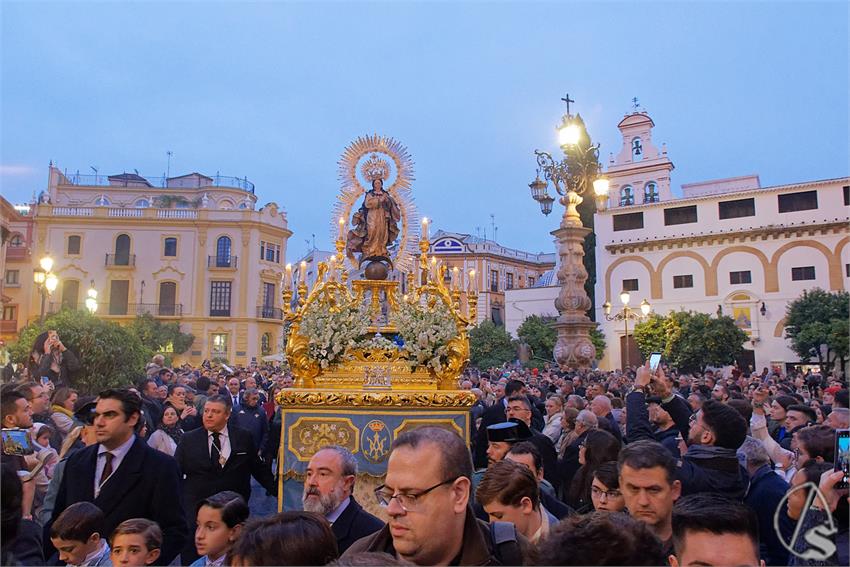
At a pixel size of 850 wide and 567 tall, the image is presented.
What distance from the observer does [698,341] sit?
31438 mm

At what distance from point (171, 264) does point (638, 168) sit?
105ft

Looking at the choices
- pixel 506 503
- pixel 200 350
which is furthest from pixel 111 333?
pixel 200 350

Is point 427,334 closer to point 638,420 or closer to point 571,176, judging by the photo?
point 638,420

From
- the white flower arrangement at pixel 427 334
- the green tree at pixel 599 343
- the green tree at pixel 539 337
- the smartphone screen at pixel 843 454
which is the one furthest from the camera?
the green tree at pixel 599 343

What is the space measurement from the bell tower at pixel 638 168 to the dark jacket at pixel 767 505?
41554mm

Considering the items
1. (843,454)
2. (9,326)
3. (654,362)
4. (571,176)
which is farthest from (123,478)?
(9,326)

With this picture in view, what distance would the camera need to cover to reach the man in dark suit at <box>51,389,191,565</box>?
3.92 meters

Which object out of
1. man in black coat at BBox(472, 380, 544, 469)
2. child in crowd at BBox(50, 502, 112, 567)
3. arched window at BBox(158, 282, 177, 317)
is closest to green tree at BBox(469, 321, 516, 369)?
arched window at BBox(158, 282, 177, 317)

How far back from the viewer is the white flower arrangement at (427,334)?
7891mm

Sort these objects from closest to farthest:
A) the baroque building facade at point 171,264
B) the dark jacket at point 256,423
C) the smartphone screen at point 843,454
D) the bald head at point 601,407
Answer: the smartphone screen at point 843,454, the bald head at point 601,407, the dark jacket at point 256,423, the baroque building facade at point 171,264

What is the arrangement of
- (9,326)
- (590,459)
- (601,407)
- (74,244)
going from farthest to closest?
1. (74,244)
2. (9,326)
3. (601,407)
4. (590,459)

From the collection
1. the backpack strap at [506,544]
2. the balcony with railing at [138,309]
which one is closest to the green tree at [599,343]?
the balcony with railing at [138,309]

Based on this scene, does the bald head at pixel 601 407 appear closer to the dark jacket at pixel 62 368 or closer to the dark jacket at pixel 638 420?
the dark jacket at pixel 638 420

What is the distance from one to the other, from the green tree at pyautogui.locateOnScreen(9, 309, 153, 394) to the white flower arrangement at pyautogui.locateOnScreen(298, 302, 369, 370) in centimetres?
521
